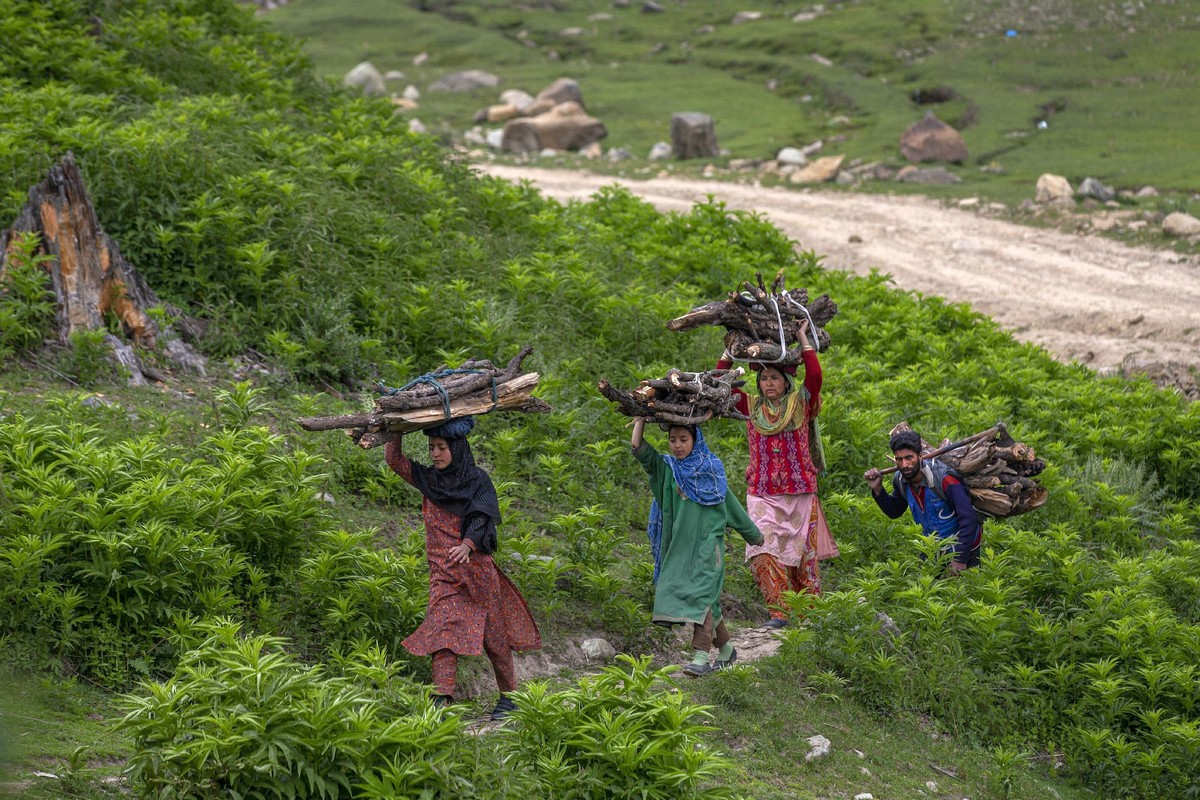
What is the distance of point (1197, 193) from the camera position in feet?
70.5

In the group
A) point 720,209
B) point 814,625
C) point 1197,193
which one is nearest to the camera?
point 814,625

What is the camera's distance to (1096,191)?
22.0 metres

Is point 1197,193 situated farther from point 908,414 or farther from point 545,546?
point 545,546

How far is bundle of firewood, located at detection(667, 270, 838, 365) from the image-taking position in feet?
27.0

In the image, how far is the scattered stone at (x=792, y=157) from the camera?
1040 inches

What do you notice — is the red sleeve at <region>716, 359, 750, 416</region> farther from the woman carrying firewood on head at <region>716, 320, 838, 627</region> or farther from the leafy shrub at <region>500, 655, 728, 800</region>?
the leafy shrub at <region>500, 655, 728, 800</region>

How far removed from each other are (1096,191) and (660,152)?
992cm

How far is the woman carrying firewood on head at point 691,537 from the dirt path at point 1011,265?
990 centimetres

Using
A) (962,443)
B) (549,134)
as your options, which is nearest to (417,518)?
(962,443)

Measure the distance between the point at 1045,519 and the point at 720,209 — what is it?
8100 millimetres

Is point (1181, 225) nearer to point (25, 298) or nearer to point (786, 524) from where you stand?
point (786, 524)

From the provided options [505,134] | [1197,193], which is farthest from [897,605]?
[505,134]

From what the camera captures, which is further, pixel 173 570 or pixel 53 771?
pixel 173 570

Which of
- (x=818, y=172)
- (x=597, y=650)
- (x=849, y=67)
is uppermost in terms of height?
(x=849, y=67)
